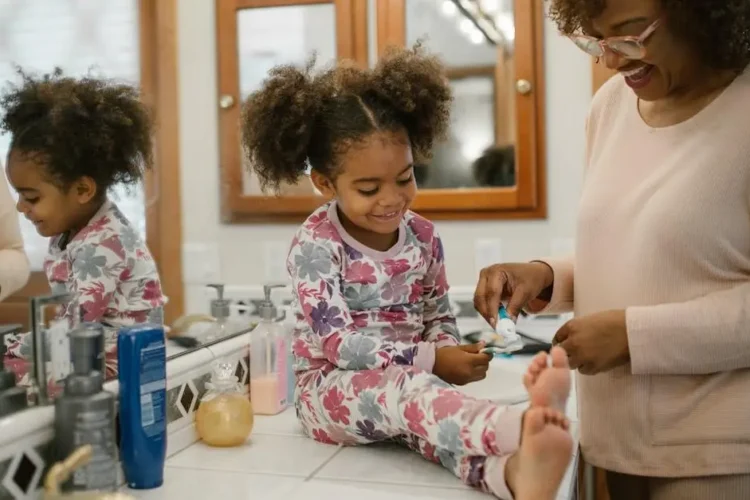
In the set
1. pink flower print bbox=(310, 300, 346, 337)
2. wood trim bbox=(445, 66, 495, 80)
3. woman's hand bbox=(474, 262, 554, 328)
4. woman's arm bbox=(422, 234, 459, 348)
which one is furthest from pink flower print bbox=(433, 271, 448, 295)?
wood trim bbox=(445, 66, 495, 80)

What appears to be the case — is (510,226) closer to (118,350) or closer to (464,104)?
(464,104)

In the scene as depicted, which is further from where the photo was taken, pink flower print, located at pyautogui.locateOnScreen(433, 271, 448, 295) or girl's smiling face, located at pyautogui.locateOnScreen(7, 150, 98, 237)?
pink flower print, located at pyautogui.locateOnScreen(433, 271, 448, 295)

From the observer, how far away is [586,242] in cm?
118

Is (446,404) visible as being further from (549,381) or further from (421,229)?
(421,229)

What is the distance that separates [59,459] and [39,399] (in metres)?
0.09

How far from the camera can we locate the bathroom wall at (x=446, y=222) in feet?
6.01

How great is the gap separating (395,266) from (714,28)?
1.85 feet

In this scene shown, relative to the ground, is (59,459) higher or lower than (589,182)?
lower

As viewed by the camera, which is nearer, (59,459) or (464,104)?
(59,459)

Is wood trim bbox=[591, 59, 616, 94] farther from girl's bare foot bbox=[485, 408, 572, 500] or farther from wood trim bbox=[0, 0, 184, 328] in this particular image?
girl's bare foot bbox=[485, 408, 572, 500]

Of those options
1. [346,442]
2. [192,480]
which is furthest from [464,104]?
[192,480]

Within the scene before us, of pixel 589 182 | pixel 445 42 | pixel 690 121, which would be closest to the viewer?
pixel 690 121

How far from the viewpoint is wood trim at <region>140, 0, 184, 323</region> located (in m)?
1.46

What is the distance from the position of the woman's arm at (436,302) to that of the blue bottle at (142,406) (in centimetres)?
48
